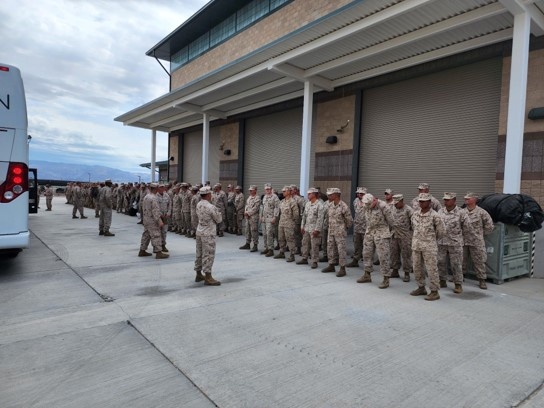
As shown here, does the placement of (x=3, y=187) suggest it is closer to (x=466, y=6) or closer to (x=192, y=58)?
(x=466, y=6)

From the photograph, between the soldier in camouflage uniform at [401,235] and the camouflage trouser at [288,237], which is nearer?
the soldier in camouflage uniform at [401,235]

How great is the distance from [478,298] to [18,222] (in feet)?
24.2

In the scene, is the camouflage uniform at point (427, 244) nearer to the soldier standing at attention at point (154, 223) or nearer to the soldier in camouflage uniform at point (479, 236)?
the soldier in camouflage uniform at point (479, 236)

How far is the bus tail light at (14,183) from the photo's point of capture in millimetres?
5867

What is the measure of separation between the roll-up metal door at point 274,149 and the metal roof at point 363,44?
40.4 inches

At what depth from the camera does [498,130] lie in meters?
8.92

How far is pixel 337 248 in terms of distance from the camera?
7375 millimetres

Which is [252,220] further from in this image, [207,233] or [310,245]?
[207,233]

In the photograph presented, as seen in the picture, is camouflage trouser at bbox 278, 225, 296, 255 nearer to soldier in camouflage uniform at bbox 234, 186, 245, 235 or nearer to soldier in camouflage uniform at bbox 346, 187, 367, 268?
soldier in camouflage uniform at bbox 346, 187, 367, 268

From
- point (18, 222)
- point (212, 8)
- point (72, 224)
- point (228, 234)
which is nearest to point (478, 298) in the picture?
point (18, 222)

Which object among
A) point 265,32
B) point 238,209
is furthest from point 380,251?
point 265,32

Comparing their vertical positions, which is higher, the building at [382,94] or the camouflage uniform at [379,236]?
the building at [382,94]

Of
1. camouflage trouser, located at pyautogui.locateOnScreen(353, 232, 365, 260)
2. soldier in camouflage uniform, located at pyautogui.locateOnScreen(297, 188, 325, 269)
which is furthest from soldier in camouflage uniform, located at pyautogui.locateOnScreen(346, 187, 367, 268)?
soldier in camouflage uniform, located at pyautogui.locateOnScreen(297, 188, 325, 269)

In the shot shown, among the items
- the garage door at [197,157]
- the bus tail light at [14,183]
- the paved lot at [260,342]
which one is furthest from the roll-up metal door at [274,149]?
the bus tail light at [14,183]
